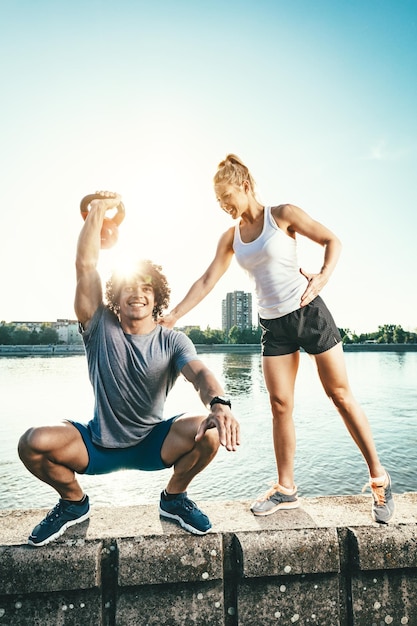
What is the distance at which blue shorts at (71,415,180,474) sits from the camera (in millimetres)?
2430

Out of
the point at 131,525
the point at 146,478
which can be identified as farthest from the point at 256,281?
the point at 146,478

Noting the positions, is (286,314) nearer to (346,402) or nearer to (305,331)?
(305,331)

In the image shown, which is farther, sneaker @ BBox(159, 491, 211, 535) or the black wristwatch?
sneaker @ BBox(159, 491, 211, 535)

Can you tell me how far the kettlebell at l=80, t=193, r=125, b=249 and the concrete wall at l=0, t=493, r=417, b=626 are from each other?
5.39 ft

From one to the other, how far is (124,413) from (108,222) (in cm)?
123

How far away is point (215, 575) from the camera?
2.14 metres

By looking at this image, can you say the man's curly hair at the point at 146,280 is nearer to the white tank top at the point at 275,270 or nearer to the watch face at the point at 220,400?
the white tank top at the point at 275,270

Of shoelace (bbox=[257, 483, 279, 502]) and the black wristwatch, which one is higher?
the black wristwatch

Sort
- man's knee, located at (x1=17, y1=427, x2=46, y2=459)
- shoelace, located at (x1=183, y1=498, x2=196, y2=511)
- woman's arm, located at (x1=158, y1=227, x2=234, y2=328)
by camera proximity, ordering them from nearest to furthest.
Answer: man's knee, located at (x1=17, y1=427, x2=46, y2=459) < shoelace, located at (x1=183, y1=498, x2=196, y2=511) < woman's arm, located at (x1=158, y1=227, x2=234, y2=328)

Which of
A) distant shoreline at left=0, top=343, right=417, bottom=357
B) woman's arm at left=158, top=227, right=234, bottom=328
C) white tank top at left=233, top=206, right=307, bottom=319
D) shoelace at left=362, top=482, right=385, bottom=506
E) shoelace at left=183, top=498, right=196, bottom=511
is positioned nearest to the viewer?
shoelace at left=183, top=498, right=196, bottom=511

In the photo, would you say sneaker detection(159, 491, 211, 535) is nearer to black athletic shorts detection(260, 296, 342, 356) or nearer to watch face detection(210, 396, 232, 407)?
watch face detection(210, 396, 232, 407)

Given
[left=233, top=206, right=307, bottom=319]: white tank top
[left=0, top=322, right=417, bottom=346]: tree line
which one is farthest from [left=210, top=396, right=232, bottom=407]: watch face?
[left=0, top=322, right=417, bottom=346]: tree line

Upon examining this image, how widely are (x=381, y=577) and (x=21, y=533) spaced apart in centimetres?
181

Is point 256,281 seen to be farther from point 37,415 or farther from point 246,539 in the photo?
point 37,415
